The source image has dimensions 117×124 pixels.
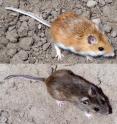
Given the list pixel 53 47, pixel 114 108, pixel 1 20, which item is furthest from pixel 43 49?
Answer: pixel 114 108

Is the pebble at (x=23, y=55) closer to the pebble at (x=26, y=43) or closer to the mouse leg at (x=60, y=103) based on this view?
the pebble at (x=26, y=43)

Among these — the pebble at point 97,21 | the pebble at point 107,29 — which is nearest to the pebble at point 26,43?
the pebble at point 97,21

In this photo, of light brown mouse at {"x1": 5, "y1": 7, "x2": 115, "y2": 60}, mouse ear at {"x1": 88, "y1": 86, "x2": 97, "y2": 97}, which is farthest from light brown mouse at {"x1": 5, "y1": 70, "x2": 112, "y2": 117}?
light brown mouse at {"x1": 5, "y1": 7, "x2": 115, "y2": 60}

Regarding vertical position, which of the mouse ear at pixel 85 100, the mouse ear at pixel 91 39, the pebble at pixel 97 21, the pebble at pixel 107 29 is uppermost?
the mouse ear at pixel 91 39

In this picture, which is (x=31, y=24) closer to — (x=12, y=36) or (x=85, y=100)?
(x=12, y=36)

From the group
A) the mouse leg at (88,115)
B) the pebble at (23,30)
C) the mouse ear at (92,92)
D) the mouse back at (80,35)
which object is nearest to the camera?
the mouse ear at (92,92)

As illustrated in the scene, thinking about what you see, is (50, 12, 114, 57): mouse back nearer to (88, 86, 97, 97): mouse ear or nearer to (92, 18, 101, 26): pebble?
(92, 18, 101, 26): pebble
